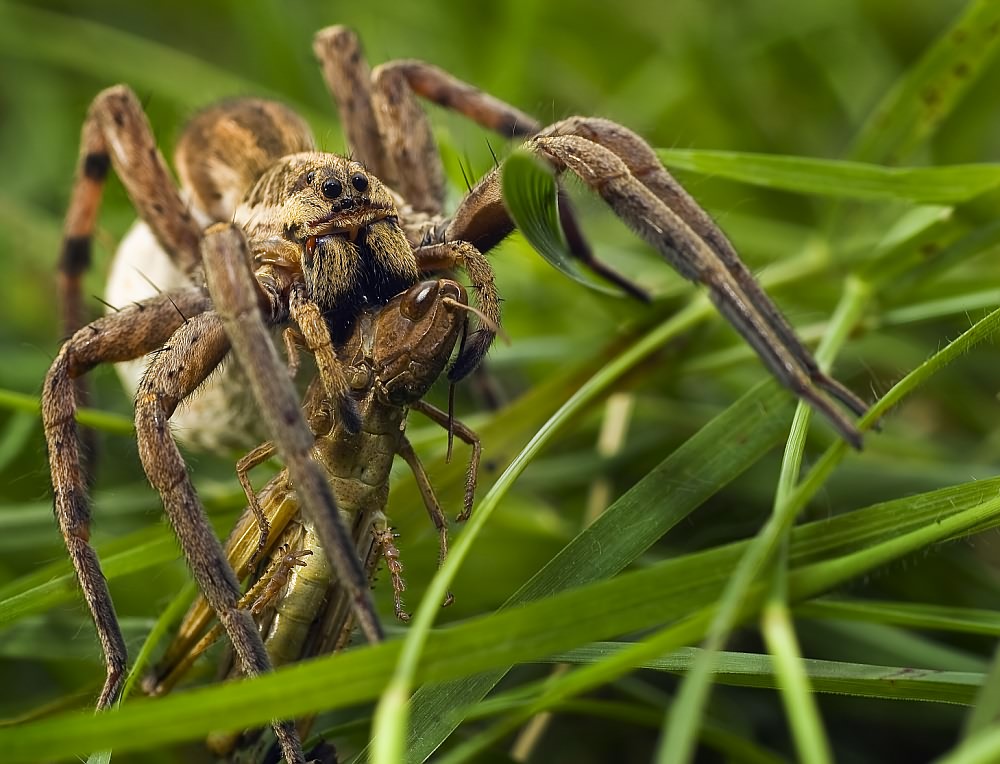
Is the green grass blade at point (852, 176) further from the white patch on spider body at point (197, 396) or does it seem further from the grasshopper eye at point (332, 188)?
the white patch on spider body at point (197, 396)

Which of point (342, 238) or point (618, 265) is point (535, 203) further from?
point (618, 265)

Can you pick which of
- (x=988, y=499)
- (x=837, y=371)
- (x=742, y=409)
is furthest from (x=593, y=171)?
(x=837, y=371)

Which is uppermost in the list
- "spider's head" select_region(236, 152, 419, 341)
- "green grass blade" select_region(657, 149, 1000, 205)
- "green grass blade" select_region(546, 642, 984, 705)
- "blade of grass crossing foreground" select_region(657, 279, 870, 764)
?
"spider's head" select_region(236, 152, 419, 341)

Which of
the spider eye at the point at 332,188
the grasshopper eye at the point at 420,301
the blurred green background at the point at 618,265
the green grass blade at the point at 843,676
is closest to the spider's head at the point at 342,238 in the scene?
the spider eye at the point at 332,188

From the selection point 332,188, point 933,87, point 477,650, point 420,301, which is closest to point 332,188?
point 332,188

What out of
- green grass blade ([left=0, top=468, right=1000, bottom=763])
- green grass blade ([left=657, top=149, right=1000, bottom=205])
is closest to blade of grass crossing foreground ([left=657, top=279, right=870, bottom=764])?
green grass blade ([left=0, top=468, right=1000, bottom=763])

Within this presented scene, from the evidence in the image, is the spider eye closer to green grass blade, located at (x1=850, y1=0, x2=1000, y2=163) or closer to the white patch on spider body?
the white patch on spider body

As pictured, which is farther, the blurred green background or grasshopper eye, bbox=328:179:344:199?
the blurred green background
